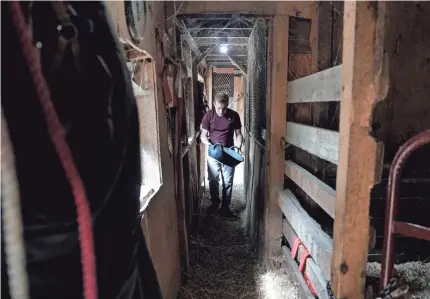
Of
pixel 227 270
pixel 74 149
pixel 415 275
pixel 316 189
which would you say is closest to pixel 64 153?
pixel 74 149

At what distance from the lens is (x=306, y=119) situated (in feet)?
7.15

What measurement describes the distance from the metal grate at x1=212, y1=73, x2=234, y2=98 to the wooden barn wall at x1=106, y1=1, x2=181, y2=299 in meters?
6.03

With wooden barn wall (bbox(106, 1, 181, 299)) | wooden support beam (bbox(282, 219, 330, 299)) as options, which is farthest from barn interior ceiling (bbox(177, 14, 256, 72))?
wooden support beam (bbox(282, 219, 330, 299))

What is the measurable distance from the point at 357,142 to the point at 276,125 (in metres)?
1.29

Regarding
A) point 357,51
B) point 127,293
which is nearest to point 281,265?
point 357,51

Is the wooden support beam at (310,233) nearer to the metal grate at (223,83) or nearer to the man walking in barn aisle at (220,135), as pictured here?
the man walking in barn aisle at (220,135)

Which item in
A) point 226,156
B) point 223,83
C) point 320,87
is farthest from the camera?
point 223,83

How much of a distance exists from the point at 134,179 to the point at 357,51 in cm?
75

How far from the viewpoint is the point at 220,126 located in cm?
402

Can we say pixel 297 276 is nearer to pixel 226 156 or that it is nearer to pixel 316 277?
pixel 316 277

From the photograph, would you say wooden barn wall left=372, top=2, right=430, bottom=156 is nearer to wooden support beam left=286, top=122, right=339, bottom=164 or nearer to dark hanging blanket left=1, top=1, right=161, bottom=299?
wooden support beam left=286, top=122, right=339, bottom=164

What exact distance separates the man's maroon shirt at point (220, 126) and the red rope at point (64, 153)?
11.9 feet

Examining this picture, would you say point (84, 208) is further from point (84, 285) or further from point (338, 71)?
point (338, 71)

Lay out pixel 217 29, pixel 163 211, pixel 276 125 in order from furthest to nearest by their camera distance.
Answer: pixel 217 29 → pixel 276 125 → pixel 163 211
